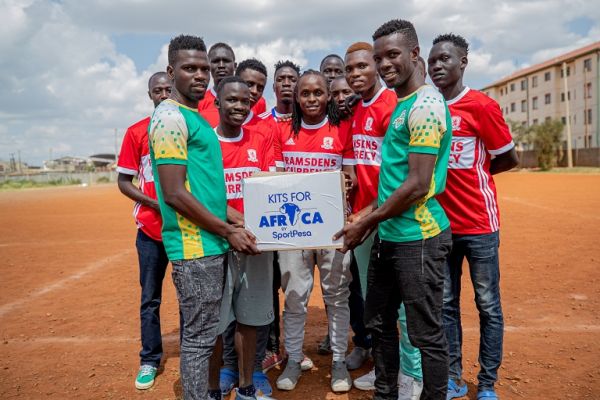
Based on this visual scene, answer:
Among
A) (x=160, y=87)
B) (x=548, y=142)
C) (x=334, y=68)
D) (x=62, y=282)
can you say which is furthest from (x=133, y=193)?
(x=548, y=142)

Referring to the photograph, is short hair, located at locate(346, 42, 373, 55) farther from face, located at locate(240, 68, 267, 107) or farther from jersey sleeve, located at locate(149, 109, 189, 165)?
jersey sleeve, located at locate(149, 109, 189, 165)

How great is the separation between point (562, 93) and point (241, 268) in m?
62.7

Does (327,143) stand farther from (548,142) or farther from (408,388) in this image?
(548,142)

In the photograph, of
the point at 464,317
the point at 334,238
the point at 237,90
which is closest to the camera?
the point at 334,238

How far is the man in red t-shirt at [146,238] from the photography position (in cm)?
405

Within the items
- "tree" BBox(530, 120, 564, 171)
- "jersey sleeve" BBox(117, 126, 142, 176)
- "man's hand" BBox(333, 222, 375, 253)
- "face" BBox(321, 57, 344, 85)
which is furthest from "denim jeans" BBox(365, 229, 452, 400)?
"tree" BBox(530, 120, 564, 171)

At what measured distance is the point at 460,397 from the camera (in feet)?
12.0

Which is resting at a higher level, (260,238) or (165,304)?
(260,238)

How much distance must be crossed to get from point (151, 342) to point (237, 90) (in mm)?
2387

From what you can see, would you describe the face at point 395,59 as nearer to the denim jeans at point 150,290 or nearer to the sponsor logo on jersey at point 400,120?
the sponsor logo on jersey at point 400,120

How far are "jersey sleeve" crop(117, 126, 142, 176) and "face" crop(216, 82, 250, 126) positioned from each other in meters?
1.18

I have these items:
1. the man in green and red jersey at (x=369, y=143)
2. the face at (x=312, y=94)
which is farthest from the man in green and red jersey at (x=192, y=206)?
the face at (x=312, y=94)

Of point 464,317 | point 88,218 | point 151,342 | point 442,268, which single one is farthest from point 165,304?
point 88,218

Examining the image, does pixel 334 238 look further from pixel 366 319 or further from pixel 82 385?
pixel 82 385
